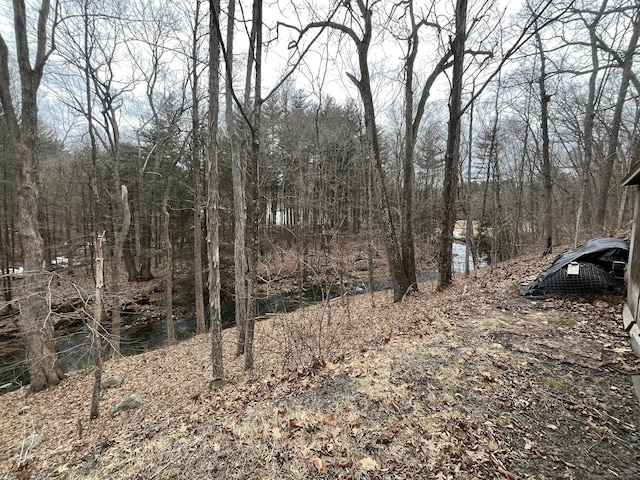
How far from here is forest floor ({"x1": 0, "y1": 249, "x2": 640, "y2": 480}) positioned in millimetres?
2305

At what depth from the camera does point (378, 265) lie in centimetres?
1908

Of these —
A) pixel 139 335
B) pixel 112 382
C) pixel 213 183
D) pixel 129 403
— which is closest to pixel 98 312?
pixel 129 403

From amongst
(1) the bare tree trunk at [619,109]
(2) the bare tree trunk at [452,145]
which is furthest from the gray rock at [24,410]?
(1) the bare tree trunk at [619,109]

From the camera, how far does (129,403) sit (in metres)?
5.74

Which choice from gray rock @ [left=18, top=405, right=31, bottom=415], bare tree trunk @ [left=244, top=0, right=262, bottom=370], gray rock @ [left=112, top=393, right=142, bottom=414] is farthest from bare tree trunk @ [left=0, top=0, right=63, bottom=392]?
bare tree trunk @ [left=244, top=0, right=262, bottom=370]

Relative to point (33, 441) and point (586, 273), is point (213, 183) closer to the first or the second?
point (33, 441)

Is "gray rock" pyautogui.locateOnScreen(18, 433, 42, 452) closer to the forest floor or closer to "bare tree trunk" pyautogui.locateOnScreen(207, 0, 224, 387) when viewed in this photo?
the forest floor

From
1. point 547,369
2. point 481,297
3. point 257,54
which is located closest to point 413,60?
point 257,54

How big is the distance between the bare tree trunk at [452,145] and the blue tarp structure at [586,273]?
9.34 ft

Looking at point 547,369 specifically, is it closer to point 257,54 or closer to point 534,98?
point 257,54

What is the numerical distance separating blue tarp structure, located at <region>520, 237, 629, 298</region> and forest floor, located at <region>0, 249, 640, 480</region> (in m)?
0.21

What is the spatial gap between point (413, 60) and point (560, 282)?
7.13 metres

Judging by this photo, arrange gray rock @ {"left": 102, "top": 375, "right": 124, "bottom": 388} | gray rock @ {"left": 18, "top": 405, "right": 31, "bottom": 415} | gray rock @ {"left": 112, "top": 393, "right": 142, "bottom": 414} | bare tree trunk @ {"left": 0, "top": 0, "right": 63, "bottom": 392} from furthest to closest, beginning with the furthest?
1. gray rock @ {"left": 102, "top": 375, "right": 124, "bottom": 388}
2. bare tree trunk @ {"left": 0, "top": 0, "right": 63, "bottom": 392}
3. gray rock @ {"left": 18, "top": 405, "right": 31, "bottom": 415}
4. gray rock @ {"left": 112, "top": 393, "right": 142, "bottom": 414}

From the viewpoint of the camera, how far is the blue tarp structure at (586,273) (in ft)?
15.8
